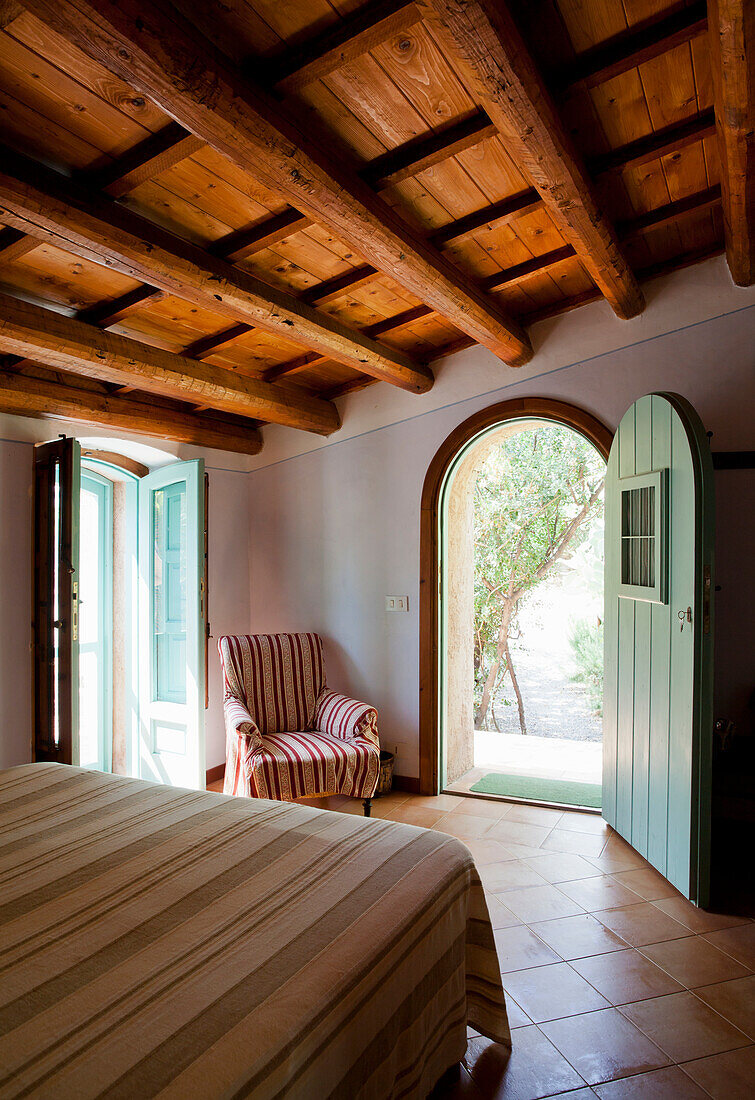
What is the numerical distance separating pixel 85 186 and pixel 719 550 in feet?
10.0

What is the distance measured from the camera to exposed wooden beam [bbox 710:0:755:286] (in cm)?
165

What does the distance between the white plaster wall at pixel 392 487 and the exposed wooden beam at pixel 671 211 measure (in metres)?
0.51

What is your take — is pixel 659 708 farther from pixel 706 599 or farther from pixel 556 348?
pixel 556 348

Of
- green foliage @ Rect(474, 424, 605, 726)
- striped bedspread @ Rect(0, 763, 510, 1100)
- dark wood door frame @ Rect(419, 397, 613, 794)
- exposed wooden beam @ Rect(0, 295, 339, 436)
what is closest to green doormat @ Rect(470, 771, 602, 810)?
dark wood door frame @ Rect(419, 397, 613, 794)

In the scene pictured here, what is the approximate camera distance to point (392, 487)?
4324 millimetres

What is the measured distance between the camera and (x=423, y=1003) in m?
1.47

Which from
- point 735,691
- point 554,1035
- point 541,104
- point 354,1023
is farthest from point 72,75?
point 735,691

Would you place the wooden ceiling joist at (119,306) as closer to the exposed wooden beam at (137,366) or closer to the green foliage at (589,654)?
the exposed wooden beam at (137,366)

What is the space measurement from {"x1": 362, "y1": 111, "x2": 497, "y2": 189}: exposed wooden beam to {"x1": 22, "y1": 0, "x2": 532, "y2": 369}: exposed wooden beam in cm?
7

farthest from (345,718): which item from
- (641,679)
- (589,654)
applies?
(589,654)

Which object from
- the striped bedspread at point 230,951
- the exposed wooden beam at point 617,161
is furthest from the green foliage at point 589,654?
the striped bedspread at point 230,951

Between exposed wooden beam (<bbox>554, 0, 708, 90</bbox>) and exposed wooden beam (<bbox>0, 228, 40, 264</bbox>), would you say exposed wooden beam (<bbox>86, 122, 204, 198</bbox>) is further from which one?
exposed wooden beam (<bbox>554, 0, 708, 90</bbox>)

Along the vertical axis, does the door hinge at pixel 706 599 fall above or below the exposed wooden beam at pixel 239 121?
below

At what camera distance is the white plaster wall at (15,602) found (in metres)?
3.48
